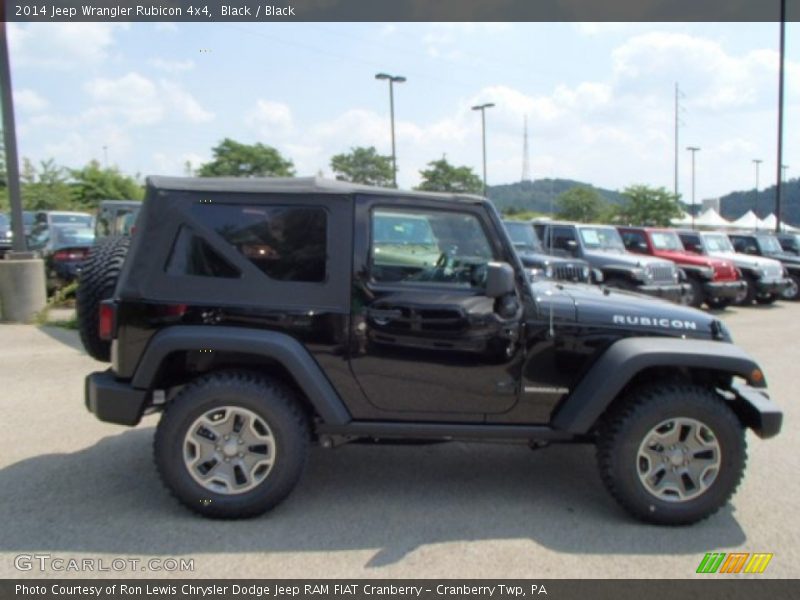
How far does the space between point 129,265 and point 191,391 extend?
771 millimetres

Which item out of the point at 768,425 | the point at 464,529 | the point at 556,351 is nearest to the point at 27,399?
the point at 464,529

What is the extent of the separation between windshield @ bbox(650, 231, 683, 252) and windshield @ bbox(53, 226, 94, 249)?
11.8 meters

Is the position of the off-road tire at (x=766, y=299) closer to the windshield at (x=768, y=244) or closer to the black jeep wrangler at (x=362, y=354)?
the windshield at (x=768, y=244)

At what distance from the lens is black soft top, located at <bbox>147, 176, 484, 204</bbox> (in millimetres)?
3789

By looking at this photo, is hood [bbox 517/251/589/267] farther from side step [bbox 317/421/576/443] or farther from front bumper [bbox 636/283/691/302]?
side step [bbox 317/421/576/443]

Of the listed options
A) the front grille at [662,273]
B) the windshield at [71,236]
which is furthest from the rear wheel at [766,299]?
the windshield at [71,236]

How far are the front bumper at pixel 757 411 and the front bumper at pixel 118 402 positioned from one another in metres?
3.41

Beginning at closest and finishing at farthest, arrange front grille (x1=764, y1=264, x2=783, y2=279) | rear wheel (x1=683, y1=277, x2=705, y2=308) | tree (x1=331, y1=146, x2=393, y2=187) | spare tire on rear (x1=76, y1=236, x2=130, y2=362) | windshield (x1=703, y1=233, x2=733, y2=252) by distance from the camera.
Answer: spare tire on rear (x1=76, y1=236, x2=130, y2=362) → rear wheel (x1=683, y1=277, x2=705, y2=308) → front grille (x1=764, y1=264, x2=783, y2=279) → windshield (x1=703, y1=233, x2=733, y2=252) → tree (x1=331, y1=146, x2=393, y2=187)

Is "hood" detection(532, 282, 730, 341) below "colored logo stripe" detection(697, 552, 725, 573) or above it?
above

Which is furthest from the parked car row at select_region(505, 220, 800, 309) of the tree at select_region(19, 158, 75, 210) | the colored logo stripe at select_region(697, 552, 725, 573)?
the tree at select_region(19, 158, 75, 210)

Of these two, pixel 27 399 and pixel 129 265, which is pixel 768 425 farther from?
pixel 27 399

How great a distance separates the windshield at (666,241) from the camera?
1550 cm

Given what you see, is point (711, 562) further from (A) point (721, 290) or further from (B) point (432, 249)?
(A) point (721, 290)
